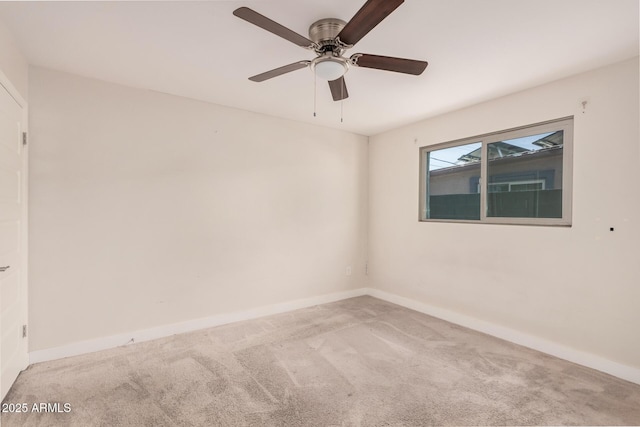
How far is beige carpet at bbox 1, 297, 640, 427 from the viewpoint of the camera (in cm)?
177

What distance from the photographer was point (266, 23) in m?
1.49

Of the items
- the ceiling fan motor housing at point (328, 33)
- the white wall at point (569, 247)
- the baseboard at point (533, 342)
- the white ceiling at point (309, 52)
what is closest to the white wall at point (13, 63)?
the white ceiling at point (309, 52)

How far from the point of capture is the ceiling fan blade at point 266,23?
55.3 inches

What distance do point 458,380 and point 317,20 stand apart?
103 inches

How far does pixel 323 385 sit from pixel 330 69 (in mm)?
2144

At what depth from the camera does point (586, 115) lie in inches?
95.0

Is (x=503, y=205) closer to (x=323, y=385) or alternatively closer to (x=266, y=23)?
(x=323, y=385)

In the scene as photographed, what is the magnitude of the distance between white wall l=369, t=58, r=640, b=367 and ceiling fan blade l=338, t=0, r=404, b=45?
6.75ft

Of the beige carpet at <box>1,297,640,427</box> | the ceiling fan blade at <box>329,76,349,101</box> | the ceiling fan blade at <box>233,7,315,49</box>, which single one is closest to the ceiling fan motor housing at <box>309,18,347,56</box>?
the ceiling fan blade at <box>233,7,315,49</box>

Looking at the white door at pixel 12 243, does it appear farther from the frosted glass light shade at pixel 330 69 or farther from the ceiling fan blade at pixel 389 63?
the ceiling fan blade at pixel 389 63

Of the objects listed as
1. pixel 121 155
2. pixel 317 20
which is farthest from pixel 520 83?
pixel 121 155

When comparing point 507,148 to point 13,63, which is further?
point 507,148

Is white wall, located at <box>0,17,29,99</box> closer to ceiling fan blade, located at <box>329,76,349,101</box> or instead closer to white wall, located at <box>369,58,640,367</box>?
ceiling fan blade, located at <box>329,76,349,101</box>

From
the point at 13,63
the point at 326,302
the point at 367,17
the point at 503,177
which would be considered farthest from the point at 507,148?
the point at 13,63
